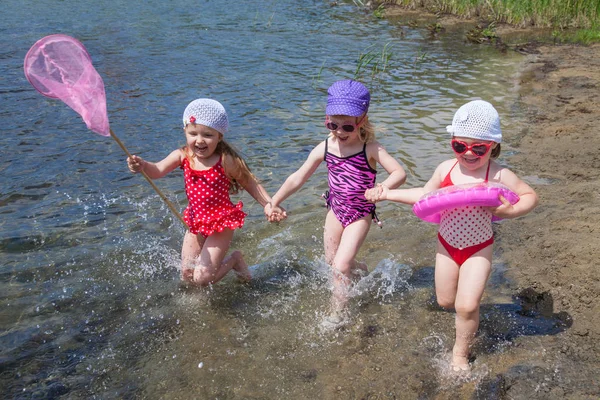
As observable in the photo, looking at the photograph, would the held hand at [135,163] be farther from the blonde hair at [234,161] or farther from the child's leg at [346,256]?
the child's leg at [346,256]

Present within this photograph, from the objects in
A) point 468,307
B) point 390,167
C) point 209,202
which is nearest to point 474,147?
point 390,167

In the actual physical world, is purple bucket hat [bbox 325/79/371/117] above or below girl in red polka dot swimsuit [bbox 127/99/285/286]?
above

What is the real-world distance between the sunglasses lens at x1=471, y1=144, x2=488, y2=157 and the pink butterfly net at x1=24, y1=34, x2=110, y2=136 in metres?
2.39

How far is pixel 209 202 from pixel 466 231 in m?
2.11

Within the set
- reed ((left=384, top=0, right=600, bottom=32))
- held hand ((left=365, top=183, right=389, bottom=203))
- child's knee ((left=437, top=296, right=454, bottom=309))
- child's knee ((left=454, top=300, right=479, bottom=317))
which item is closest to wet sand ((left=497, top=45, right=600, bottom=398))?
child's knee ((left=454, top=300, right=479, bottom=317))

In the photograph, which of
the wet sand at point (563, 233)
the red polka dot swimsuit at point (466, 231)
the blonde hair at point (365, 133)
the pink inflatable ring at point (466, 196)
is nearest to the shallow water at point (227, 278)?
the wet sand at point (563, 233)

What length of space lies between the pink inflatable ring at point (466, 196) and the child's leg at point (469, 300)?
0.43 meters

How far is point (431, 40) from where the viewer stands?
15922mm

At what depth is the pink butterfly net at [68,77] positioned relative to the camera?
4234 mm

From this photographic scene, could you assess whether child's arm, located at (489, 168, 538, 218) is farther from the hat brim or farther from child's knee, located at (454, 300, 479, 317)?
the hat brim

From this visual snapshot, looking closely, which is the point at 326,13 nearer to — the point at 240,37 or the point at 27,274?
the point at 240,37

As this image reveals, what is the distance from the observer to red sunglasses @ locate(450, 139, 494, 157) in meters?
4.06

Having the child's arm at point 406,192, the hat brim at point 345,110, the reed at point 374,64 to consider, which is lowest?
the reed at point 374,64

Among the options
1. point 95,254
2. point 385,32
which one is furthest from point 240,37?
point 95,254
